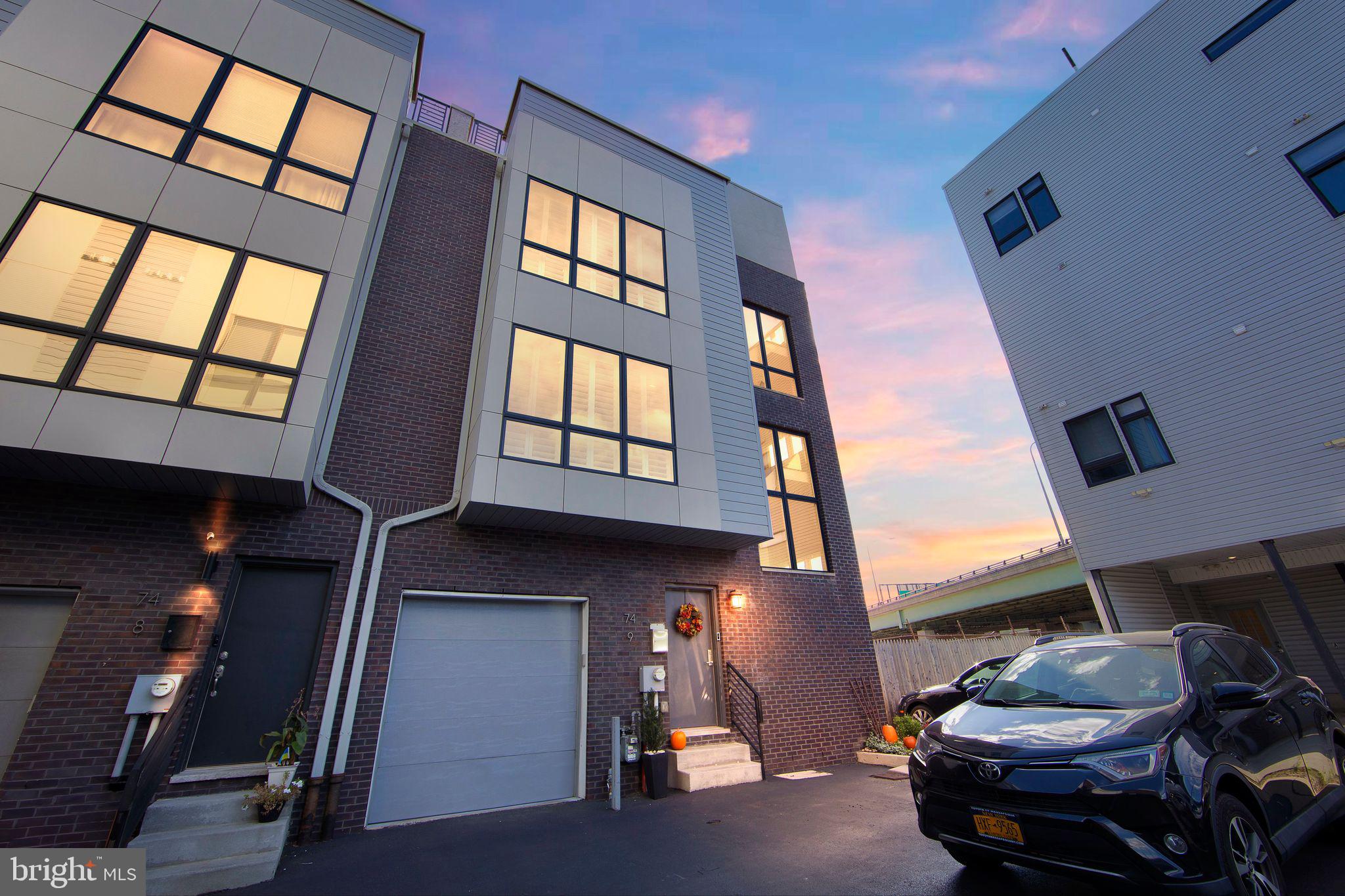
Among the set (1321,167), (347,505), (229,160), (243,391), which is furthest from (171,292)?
(1321,167)

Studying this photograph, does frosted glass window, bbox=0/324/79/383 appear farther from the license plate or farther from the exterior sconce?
the license plate

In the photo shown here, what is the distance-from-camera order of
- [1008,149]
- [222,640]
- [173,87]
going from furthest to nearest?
1. [1008,149]
2. [173,87]
3. [222,640]

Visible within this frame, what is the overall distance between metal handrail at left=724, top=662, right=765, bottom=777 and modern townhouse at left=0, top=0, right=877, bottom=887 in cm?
5

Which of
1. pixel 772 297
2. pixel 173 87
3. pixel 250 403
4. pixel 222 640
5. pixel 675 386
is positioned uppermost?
pixel 772 297

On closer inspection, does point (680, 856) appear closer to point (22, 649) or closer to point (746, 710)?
point (746, 710)

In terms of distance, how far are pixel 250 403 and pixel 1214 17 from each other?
18.7m

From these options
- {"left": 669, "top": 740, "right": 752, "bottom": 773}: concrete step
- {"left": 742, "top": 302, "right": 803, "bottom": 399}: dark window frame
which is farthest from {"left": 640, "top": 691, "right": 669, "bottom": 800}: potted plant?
{"left": 742, "top": 302, "right": 803, "bottom": 399}: dark window frame

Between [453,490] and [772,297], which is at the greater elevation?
[772,297]

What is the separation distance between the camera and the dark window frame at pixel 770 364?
1110cm

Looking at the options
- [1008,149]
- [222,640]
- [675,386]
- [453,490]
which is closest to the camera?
[222,640]

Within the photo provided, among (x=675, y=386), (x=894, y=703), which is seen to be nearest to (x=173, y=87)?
(x=675, y=386)

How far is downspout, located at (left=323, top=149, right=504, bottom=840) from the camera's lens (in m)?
5.16

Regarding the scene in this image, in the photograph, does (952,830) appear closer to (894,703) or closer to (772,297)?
(894,703)

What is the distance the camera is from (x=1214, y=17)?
34.9 ft
